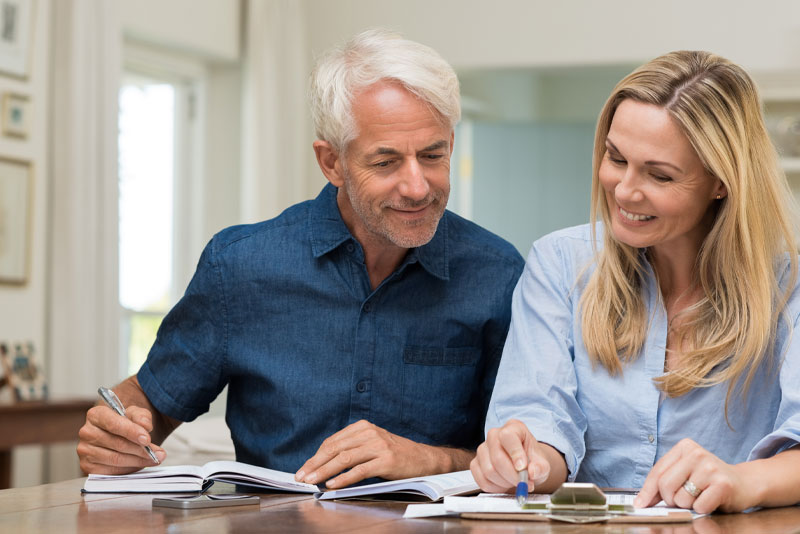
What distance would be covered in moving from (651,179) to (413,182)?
1.29ft

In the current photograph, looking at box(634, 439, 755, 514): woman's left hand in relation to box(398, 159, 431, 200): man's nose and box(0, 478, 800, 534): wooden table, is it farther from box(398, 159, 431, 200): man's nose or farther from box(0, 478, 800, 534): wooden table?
box(398, 159, 431, 200): man's nose

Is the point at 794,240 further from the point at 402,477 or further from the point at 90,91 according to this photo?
the point at 90,91

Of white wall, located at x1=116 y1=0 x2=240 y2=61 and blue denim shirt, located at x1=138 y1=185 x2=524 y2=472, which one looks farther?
white wall, located at x1=116 y1=0 x2=240 y2=61

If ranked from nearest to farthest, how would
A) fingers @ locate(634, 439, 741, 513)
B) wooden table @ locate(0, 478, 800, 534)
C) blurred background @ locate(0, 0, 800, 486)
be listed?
wooden table @ locate(0, 478, 800, 534)
fingers @ locate(634, 439, 741, 513)
blurred background @ locate(0, 0, 800, 486)

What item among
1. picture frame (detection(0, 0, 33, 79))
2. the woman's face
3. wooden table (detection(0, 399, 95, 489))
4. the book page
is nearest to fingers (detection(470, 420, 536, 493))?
the book page

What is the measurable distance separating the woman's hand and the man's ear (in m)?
0.63

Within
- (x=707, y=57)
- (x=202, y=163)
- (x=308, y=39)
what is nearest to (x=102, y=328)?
(x=202, y=163)

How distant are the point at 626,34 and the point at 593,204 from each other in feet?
13.6

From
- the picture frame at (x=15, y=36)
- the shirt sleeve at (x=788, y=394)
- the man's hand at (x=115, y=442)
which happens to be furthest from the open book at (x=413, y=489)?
the picture frame at (x=15, y=36)

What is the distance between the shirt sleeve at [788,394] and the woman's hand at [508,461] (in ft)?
1.03

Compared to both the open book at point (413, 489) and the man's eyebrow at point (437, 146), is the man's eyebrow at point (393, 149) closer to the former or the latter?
the man's eyebrow at point (437, 146)

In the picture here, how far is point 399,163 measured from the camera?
1824mm

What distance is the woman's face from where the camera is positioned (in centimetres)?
161

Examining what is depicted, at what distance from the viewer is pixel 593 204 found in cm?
175
